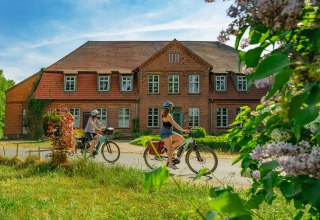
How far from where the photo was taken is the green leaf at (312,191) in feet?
3.64

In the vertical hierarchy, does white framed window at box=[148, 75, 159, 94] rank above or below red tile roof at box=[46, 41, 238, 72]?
below

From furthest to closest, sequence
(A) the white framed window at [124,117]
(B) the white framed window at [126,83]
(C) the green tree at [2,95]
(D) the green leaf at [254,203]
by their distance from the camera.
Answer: (C) the green tree at [2,95] < (B) the white framed window at [126,83] < (A) the white framed window at [124,117] < (D) the green leaf at [254,203]

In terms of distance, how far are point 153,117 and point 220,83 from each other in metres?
7.23

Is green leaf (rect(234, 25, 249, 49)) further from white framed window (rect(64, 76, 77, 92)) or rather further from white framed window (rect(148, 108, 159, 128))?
white framed window (rect(64, 76, 77, 92))

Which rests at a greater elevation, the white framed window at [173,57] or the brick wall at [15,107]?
the white framed window at [173,57]

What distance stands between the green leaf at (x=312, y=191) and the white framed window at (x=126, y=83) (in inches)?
1296

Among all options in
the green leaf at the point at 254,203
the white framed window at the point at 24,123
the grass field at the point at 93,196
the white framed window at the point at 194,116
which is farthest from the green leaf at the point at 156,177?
the white framed window at the point at 24,123

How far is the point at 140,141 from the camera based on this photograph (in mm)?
1489

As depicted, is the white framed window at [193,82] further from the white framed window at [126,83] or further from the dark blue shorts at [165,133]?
the dark blue shorts at [165,133]

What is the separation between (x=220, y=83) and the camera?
34625 millimetres

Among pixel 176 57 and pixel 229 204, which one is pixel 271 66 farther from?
pixel 176 57

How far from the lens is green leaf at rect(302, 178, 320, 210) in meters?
1.11

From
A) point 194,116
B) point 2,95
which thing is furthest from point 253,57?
point 2,95

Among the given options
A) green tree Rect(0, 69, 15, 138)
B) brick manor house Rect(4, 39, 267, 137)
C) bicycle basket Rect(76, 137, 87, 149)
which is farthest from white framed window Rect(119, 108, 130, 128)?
green tree Rect(0, 69, 15, 138)
